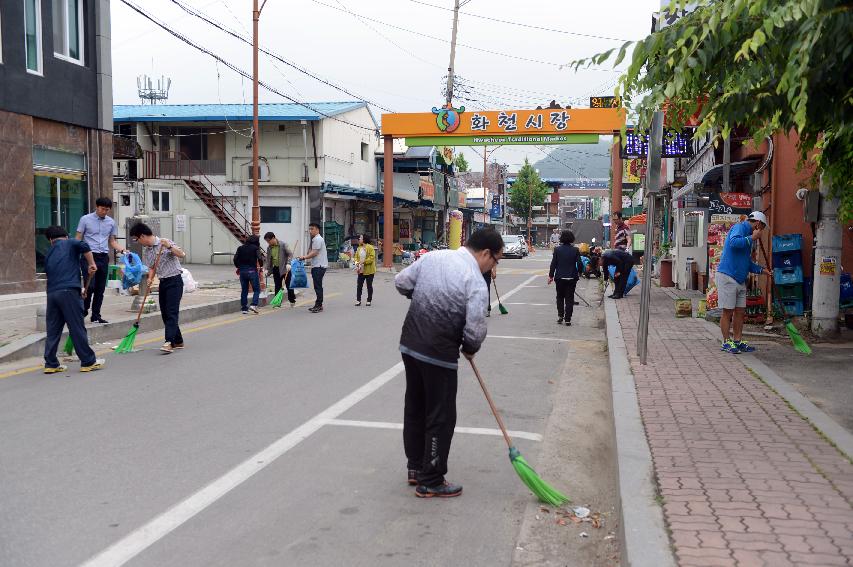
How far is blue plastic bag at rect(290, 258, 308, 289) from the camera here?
16.9 metres

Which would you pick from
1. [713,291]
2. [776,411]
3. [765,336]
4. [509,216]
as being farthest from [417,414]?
[509,216]

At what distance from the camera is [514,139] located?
3022 cm

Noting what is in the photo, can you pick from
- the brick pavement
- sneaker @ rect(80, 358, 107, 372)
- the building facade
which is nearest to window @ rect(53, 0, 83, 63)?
the building facade

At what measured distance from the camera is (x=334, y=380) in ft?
28.3

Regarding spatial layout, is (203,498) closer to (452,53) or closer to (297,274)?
(297,274)

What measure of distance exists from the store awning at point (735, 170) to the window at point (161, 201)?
23.0 meters

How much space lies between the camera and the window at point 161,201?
33.4 m

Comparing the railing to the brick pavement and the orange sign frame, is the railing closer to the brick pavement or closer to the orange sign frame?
the orange sign frame

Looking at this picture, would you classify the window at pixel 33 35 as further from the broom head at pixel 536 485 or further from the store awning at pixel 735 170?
the broom head at pixel 536 485

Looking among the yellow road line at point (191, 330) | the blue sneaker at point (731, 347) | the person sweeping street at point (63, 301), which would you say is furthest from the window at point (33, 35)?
the blue sneaker at point (731, 347)

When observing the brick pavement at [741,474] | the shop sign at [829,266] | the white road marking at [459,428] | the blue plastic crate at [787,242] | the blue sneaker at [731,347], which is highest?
the blue plastic crate at [787,242]

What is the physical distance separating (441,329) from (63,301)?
223 inches

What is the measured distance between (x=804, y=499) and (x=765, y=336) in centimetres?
771

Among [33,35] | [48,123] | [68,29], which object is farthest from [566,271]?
[68,29]
